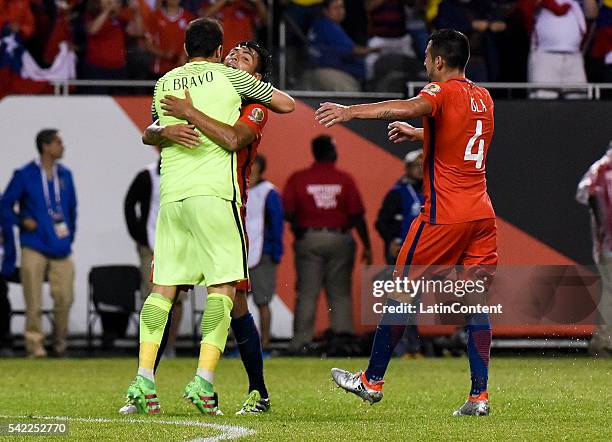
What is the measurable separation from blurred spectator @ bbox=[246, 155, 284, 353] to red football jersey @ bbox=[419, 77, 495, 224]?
7.54 m

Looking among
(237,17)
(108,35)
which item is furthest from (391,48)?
(108,35)

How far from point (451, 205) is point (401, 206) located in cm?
757

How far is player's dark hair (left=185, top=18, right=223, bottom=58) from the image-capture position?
8422mm

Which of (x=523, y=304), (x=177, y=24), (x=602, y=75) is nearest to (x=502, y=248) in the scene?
(x=523, y=304)

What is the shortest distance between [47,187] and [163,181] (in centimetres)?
784

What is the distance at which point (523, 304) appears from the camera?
1670cm

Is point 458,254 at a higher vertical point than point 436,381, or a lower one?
higher

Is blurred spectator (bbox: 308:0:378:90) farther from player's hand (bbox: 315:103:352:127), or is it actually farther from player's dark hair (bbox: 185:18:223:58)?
player's hand (bbox: 315:103:352:127)

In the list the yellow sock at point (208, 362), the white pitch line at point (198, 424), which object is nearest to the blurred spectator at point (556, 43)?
the yellow sock at point (208, 362)

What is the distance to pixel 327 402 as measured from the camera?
995 centimetres

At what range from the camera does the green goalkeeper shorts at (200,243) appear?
828 cm

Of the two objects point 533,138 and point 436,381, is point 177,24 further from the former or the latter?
→ point 436,381

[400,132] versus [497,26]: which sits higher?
[497,26]

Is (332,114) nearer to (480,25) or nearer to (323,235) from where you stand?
(323,235)
